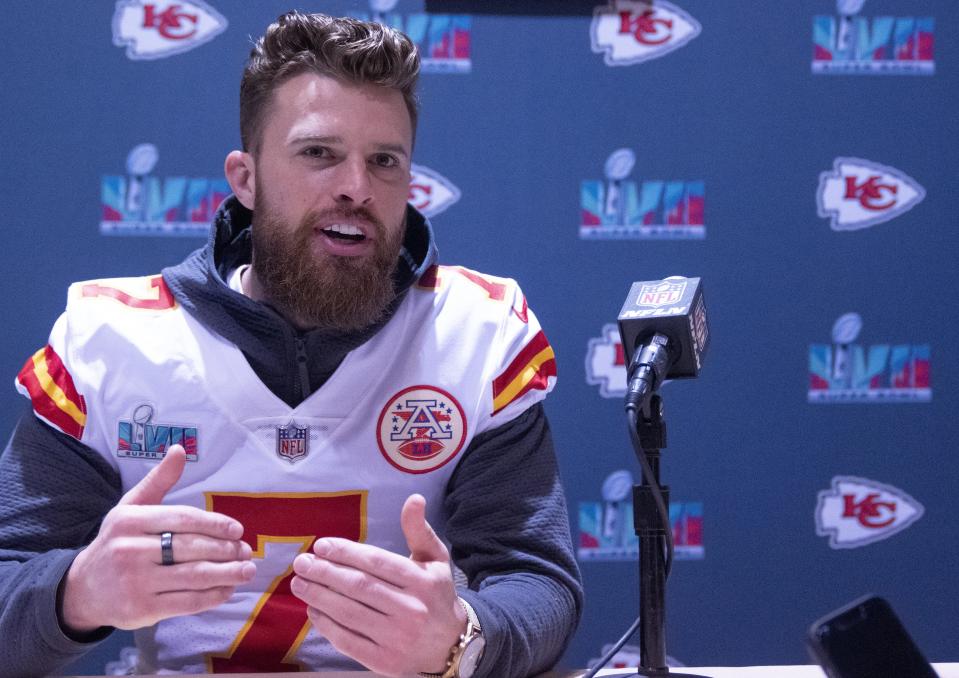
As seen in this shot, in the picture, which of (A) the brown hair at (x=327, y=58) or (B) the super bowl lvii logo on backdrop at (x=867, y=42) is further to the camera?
(B) the super bowl lvii logo on backdrop at (x=867, y=42)

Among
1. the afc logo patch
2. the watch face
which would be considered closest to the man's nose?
the afc logo patch

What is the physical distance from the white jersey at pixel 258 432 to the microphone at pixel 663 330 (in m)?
0.46

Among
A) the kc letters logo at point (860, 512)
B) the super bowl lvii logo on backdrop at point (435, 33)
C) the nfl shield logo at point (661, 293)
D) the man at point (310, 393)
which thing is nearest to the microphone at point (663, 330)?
the nfl shield logo at point (661, 293)

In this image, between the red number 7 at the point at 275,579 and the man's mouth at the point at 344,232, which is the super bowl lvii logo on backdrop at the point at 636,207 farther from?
the red number 7 at the point at 275,579

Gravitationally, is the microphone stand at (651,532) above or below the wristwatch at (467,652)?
above

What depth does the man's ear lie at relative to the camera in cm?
163

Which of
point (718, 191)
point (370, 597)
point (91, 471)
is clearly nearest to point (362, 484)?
point (91, 471)

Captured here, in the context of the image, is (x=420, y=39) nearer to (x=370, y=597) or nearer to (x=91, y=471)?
(x=91, y=471)

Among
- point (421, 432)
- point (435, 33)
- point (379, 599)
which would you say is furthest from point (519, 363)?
point (435, 33)

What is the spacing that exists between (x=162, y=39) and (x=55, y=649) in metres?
1.44

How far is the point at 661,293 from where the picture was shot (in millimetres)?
1021

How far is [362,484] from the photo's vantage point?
143cm

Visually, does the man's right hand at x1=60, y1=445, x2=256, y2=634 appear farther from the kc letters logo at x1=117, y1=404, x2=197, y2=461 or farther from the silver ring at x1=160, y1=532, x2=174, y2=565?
the kc letters logo at x1=117, y1=404, x2=197, y2=461

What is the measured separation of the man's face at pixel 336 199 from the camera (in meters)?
1.45
